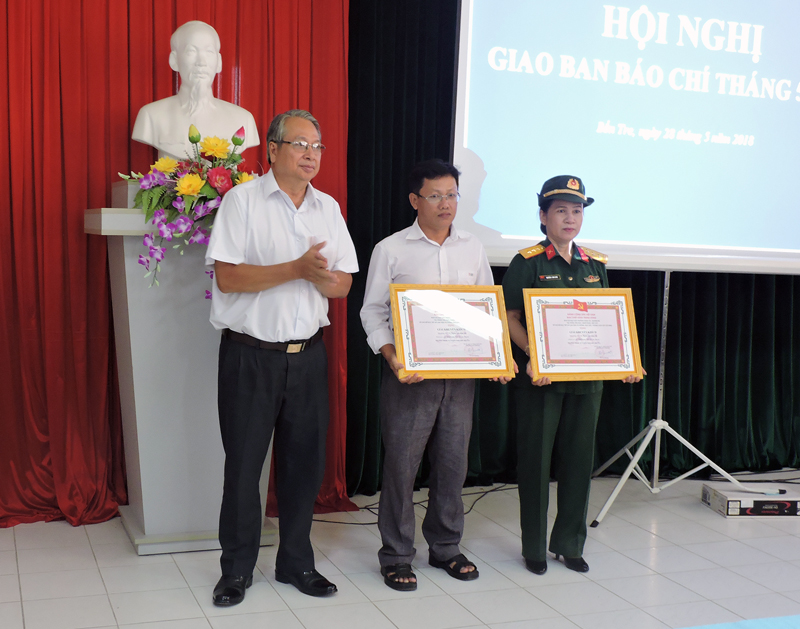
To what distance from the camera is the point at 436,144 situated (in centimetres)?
393

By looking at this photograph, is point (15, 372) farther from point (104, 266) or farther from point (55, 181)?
point (55, 181)

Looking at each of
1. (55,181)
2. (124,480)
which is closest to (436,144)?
(55,181)

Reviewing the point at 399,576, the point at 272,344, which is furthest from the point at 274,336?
the point at 399,576

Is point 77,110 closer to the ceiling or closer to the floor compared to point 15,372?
closer to the ceiling

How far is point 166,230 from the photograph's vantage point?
276 centimetres

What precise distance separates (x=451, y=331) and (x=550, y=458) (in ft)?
2.19

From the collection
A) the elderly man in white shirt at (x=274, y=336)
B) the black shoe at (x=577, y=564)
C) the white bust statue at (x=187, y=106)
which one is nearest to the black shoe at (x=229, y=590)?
the elderly man in white shirt at (x=274, y=336)

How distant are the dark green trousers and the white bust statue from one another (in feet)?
5.17

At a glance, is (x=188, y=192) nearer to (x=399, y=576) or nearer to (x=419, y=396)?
(x=419, y=396)

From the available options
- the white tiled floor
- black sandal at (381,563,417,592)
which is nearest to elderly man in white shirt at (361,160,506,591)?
black sandal at (381,563,417,592)

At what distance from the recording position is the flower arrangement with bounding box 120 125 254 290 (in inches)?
109

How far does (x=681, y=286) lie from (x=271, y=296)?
2.76 metres

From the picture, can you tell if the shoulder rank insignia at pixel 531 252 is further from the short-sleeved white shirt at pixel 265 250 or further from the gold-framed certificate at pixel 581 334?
the short-sleeved white shirt at pixel 265 250

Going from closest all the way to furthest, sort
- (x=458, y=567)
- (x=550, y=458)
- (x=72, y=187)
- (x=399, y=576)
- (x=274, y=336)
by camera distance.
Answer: (x=274, y=336) < (x=399, y=576) < (x=458, y=567) < (x=550, y=458) < (x=72, y=187)
